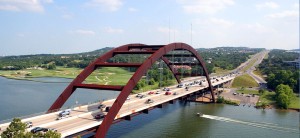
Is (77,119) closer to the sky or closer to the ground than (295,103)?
closer to the sky

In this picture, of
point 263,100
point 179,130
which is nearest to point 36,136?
point 179,130

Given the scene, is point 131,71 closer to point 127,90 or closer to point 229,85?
point 229,85

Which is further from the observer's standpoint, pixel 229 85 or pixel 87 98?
pixel 229 85

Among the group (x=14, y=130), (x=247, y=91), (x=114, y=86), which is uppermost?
(x=114, y=86)

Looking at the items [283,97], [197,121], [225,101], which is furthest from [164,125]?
[283,97]

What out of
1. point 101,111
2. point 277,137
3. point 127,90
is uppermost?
point 127,90

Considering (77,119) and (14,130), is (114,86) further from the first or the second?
(14,130)

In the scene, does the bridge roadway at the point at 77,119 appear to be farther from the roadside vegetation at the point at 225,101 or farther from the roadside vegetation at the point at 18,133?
the roadside vegetation at the point at 225,101

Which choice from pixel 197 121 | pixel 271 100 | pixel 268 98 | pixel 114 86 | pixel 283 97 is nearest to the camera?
pixel 114 86
